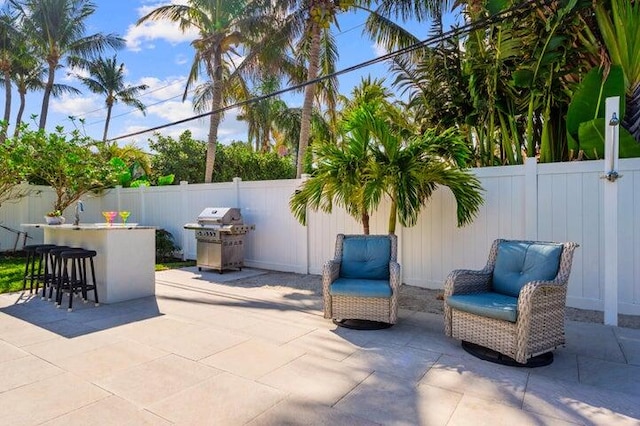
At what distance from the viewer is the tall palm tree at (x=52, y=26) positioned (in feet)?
51.0

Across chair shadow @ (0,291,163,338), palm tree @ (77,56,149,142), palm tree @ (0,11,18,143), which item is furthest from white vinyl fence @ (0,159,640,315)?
palm tree @ (77,56,149,142)

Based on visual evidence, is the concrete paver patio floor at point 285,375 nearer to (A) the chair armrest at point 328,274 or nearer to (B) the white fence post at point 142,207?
(A) the chair armrest at point 328,274

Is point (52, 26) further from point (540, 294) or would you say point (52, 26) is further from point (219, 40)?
point (540, 294)

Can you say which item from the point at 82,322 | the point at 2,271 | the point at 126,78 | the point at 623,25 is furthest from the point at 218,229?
the point at 126,78

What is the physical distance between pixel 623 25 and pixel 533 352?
4.42 meters

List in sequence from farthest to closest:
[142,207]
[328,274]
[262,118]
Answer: [262,118] < [142,207] < [328,274]

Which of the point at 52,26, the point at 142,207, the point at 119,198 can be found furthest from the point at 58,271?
the point at 52,26

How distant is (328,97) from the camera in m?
11.8

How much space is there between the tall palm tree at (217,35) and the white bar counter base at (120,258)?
5.97 metres

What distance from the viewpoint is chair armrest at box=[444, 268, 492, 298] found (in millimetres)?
3850

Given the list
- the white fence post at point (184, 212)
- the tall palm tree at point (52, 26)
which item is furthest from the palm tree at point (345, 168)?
the tall palm tree at point (52, 26)

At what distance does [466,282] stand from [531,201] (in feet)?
6.74

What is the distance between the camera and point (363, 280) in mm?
4551

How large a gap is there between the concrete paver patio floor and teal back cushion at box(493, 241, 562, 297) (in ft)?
2.34
